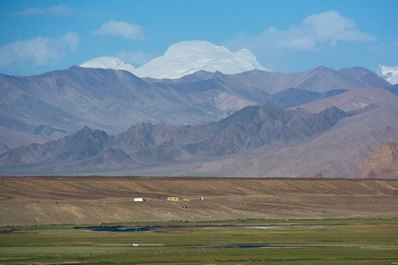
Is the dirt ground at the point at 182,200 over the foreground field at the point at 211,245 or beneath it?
over

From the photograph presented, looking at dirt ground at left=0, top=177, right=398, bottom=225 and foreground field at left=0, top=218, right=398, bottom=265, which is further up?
dirt ground at left=0, top=177, right=398, bottom=225

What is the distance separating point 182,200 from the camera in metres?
148

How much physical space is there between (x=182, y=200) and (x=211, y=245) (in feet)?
208

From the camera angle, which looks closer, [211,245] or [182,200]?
[211,245]

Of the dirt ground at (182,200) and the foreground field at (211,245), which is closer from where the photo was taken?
the foreground field at (211,245)

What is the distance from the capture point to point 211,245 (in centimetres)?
8506

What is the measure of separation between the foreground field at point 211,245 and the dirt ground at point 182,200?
13853 mm

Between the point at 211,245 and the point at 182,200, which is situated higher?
the point at 182,200

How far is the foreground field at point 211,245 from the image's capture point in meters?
72.4

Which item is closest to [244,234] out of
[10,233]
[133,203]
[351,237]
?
[351,237]

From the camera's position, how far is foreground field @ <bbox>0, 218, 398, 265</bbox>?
237 feet

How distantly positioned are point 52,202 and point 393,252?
65.3m

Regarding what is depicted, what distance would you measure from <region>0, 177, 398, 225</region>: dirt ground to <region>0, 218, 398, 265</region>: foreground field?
13853mm

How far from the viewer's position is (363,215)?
14250 cm
